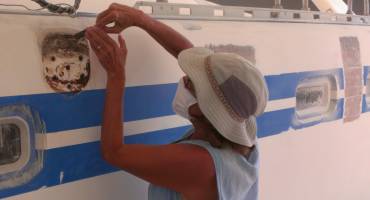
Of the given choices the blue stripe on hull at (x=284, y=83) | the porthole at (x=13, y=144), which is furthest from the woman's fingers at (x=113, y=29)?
the blue stripe on hull at (x=284, y=83)

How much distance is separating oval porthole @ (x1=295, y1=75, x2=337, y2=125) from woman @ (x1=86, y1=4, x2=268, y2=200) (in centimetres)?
63

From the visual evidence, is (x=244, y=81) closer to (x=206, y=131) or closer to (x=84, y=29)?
(x=206, y=131)

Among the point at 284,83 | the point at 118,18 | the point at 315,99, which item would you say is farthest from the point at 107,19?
the point at 315,99

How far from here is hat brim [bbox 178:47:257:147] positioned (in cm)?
104

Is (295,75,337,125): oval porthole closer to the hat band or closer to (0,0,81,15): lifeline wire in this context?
A: the hat band

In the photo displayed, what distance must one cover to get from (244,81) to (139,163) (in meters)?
0.28

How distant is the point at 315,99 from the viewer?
1.79 m

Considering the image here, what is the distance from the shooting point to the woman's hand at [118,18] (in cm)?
101

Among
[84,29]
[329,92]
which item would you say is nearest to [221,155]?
[84,29]

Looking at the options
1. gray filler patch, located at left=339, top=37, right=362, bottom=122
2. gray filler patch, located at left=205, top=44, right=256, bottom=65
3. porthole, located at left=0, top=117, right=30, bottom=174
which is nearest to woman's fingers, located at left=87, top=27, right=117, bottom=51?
porthole, located at left=0, top=117, right=30, bottom=174

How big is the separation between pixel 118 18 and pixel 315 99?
3.27ft

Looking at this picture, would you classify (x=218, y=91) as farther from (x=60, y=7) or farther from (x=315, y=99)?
(x=315, y=99)

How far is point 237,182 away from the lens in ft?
3.61

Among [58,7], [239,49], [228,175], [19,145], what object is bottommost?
[228,175]
